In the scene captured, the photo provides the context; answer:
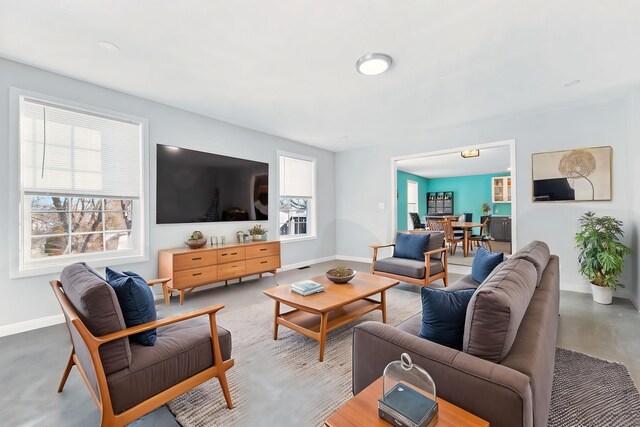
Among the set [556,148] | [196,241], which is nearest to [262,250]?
[196,241]

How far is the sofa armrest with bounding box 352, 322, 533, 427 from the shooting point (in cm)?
93

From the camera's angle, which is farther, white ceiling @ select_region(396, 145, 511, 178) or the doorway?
the doorway

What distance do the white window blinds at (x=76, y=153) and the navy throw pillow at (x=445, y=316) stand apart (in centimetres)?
368

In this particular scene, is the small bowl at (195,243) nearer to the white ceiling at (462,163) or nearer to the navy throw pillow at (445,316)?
the navy throw pillow at (445,316)

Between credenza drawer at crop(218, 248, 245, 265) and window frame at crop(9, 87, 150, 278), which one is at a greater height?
window frame at crop(9, 87, 150, 278)

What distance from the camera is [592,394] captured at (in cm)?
176

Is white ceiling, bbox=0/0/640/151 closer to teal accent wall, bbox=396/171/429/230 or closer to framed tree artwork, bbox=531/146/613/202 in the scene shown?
framed tree artwork, bbox=531/146/613/202

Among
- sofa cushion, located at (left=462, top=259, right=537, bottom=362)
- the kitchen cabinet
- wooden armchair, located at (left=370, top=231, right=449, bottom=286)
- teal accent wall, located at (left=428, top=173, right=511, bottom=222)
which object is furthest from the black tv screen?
the kitchen cabinet

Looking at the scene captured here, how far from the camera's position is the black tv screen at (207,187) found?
3797mm

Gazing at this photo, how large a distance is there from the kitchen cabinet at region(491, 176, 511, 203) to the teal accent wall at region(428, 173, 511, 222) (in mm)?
137

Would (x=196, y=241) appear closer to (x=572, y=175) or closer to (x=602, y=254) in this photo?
(x=602, y=254)

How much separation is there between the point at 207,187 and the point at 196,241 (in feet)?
2.91

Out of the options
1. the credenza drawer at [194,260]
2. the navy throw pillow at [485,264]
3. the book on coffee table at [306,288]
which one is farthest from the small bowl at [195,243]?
the navy throw pillow at [485,264]

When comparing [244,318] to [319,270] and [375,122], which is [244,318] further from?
[375,122]
